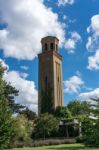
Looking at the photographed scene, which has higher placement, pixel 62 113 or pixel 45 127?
pixel 62 113

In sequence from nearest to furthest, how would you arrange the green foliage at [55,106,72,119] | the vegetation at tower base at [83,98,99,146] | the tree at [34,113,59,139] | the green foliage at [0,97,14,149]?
1. the vegetation at tower base at [83,98,99,146]
2. the green foliage at [0,97,14,149]
3. the tree at [34,113,59,139]
4. the green foliage at [55,106,72,119]

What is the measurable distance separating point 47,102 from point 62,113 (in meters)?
8.80

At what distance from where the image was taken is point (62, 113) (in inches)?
3435

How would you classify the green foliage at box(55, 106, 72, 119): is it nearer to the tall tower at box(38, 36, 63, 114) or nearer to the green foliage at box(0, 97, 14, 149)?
the tall tower at box(38, 36, 63, 114)

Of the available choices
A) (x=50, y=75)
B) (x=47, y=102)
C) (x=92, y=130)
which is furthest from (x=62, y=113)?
(x=92, y=130)

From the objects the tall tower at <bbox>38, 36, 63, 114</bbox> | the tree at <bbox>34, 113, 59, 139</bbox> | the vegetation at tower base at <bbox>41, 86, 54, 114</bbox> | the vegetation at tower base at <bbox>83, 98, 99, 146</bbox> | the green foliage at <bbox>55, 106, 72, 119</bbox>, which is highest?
the tall tower at <bbox>38, 36, 63, 114</bbox>

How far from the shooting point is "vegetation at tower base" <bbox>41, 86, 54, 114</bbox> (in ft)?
306

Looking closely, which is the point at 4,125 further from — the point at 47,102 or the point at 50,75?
the point at 50,75

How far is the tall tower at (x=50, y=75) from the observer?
3772 inches

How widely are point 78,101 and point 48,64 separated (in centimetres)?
1302

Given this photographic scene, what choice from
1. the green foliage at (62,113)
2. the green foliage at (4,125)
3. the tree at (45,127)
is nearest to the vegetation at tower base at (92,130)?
the green foliage at (4,125)

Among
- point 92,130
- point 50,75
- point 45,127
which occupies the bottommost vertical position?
point 92,130

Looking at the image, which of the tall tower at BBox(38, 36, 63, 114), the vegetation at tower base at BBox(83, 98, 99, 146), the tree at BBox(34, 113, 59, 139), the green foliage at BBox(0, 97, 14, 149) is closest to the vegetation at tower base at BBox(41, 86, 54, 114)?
the tall tower at BBox(38, 36, 63, 114)

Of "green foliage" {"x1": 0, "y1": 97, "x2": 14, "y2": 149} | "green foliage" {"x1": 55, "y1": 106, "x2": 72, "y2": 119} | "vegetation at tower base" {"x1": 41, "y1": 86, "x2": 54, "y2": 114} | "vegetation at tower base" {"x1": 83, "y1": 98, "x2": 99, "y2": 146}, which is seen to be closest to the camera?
"vegetation at tower base" {"x1": 83, "y1": 98, "x2": 99, "y2": 146}
